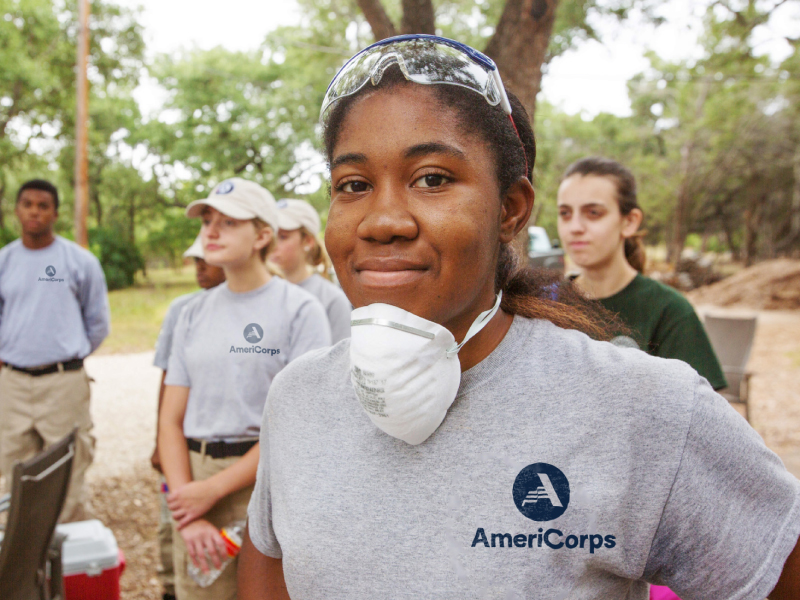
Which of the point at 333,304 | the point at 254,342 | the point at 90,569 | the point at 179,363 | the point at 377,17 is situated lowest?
the point at 90,569

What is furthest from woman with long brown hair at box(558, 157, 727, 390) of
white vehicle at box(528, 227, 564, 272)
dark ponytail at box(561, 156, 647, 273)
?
white vehicle at box(528, 227, 564, 272)

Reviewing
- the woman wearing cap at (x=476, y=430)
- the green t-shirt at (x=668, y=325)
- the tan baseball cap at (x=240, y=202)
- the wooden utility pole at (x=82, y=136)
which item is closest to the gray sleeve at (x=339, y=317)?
the tan baseball cap at (x=240, y=202)

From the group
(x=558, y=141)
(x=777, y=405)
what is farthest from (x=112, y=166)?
(x=777, y=405)

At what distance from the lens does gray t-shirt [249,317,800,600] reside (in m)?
1.00

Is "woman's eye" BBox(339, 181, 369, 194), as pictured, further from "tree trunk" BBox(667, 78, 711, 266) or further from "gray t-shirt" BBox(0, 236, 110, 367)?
"tree trunk" BBox(667, 78, 711, 266)

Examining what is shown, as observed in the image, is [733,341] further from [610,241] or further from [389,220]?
[389,220]

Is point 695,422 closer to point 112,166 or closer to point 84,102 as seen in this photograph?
point 84,102

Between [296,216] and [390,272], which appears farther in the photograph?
[296,216]

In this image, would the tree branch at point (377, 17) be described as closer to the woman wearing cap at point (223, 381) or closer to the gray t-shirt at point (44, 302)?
the woman wearing cap at point (223, 381)

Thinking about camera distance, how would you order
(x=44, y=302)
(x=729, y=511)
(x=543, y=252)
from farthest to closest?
(x=543, y=252)
(x=44, y=302)
(x=729, y=511)

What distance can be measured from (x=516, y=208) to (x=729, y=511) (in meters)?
0.64

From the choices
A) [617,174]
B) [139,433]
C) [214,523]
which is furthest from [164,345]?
[139,433]

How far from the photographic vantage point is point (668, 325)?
92.1 inches

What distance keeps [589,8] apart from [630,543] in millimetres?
6794
